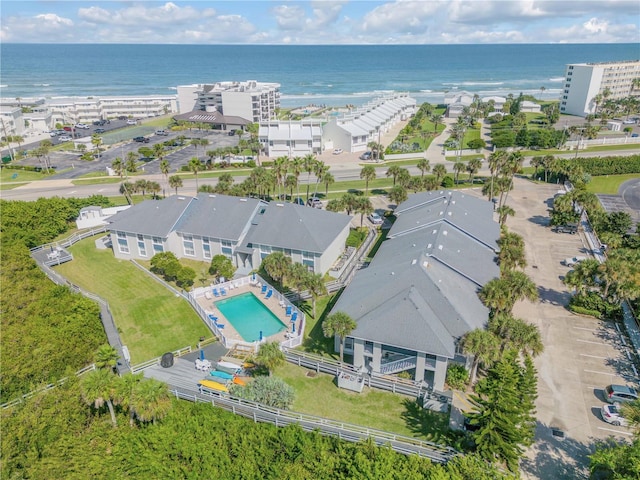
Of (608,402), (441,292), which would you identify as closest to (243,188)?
(441,292)

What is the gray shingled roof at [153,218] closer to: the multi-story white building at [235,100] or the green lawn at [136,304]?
the green lawn at [136,304]

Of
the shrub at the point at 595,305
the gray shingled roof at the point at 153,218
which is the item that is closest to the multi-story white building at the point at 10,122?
the gray shingled roof at the point at 153,218

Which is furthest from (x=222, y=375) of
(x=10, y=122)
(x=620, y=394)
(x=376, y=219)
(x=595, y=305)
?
(x=10, y=122)

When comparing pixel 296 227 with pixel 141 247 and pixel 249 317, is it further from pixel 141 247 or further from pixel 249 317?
pixel 141 247

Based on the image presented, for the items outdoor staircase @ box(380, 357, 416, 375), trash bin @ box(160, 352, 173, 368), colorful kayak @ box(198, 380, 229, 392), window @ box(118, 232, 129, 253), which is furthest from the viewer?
window @ box(118, 232, 129, 253)

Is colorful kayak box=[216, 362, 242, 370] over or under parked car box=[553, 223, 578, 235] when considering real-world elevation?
under

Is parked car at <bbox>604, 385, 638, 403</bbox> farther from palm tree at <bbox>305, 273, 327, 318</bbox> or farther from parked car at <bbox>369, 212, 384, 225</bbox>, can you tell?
parked car at <bbox>369, 212, 384, 225</bbox>

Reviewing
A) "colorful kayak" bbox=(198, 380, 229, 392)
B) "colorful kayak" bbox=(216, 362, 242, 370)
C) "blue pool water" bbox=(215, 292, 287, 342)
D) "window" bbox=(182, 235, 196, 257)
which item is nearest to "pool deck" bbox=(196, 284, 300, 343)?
"blue pool water" bbox=(215, 292, 287, 342)
